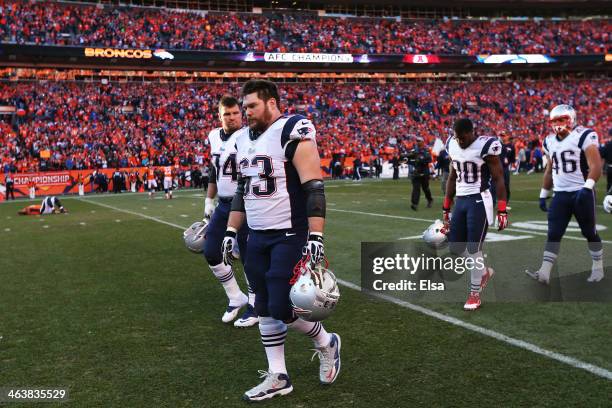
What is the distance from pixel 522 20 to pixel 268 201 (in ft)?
188

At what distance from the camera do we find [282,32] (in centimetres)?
4628

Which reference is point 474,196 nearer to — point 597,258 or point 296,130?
point 597,258

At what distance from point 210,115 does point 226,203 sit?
1360 inches

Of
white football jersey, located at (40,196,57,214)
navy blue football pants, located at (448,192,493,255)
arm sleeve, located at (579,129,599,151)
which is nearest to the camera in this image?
navy blue football pants, located at (448,192,493,255)

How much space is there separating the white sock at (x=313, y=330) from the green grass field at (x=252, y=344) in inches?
11.5

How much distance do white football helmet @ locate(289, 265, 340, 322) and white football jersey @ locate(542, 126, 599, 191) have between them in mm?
3965

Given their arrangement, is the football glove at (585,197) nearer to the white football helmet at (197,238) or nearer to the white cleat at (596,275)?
the white cleat at (596,275)

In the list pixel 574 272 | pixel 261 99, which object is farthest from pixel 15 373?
pixel 574 272

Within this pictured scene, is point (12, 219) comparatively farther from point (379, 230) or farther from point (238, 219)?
point (238, 219)

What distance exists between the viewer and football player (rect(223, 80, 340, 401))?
3.57m

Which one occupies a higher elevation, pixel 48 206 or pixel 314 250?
pixel 314 250

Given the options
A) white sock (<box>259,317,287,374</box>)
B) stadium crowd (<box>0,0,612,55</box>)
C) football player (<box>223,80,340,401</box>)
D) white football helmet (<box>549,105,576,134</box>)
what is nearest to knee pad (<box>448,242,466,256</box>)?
white football helmet (<box>549,105,576,134</box>)

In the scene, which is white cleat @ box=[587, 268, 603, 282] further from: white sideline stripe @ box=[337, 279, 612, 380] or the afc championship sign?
the afc championship sign

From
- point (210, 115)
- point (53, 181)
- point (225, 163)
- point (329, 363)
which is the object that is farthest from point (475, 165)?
point (210, 115)
